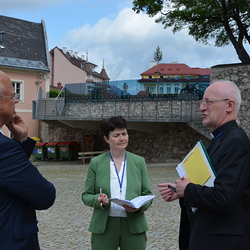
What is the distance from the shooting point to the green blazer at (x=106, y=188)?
158 inches

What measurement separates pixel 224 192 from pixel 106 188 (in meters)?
1.56

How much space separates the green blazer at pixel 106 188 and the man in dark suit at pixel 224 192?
97 centimetres

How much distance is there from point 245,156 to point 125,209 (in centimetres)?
148

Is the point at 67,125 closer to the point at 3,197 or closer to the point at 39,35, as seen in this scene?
the point at 39,35

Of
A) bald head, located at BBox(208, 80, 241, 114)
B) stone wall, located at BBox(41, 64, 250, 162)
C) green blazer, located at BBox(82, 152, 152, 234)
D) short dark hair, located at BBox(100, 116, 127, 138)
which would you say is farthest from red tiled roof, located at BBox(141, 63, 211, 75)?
bald head, located at BBox(208, 80, 241, 114)

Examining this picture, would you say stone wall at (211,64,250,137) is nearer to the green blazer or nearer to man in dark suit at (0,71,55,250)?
the green blazer

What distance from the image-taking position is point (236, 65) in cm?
2075

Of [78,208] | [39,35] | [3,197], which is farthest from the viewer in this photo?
[39,35]

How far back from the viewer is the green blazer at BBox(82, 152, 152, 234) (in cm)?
401

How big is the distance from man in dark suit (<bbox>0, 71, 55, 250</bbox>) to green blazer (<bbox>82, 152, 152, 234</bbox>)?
1.36 m

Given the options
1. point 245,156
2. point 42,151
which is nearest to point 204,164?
point 245,156

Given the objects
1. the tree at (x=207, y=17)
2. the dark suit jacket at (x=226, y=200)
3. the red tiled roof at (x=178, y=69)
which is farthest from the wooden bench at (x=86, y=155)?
the red tiled roof at (x=178, y=69)

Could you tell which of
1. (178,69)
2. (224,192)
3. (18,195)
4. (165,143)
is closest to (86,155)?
(165,143)

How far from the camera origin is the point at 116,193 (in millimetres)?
4145
